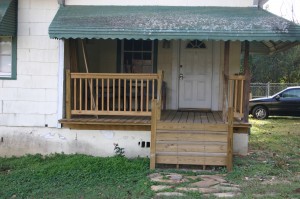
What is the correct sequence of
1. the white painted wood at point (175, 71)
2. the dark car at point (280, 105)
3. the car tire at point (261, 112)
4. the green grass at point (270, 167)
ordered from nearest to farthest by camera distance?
the green grass at point (270, 167), the white painted wood at point (175, 71), the dark car at point (280, 105), the car tire at point (261, 112)

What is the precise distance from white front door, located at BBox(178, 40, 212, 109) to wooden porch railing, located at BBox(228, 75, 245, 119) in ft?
5.13

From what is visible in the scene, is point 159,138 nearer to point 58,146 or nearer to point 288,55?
point 58,146

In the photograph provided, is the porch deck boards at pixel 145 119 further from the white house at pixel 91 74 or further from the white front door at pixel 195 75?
the white front door at pixel 195 75

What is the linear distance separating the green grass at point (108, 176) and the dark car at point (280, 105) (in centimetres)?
826

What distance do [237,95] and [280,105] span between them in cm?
918

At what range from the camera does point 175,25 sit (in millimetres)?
8570

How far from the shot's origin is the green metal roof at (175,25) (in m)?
8.31

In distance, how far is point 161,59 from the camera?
38.0 ft

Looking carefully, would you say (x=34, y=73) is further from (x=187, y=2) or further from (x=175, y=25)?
(x=187, y=2)

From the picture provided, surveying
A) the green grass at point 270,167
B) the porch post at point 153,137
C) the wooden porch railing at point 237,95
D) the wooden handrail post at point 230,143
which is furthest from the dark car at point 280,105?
the porch post at point 153,137

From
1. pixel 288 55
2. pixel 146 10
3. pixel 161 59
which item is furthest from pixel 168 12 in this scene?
pixel 288 55

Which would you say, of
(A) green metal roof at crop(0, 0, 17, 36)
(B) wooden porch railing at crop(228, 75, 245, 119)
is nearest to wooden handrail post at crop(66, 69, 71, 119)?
(A) green metal roof at crop(0, 0, 17, 36)

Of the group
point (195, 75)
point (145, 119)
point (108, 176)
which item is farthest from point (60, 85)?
point (195, 75)

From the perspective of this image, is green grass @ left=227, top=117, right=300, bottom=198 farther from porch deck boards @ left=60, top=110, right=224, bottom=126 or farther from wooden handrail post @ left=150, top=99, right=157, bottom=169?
wooden handrail post @ left=150, top=99, right=157, bottom=169
